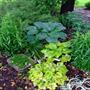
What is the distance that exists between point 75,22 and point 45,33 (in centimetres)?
188

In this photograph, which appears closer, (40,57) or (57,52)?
(57,52)

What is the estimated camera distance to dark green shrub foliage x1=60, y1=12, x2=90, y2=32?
7941 mm

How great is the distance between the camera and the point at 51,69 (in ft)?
18.3

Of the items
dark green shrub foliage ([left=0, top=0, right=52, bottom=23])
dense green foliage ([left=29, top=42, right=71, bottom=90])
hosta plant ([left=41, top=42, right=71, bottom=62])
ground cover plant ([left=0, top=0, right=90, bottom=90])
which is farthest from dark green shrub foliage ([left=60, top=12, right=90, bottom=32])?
dense green foliage ([left=29, top=42, right=71, bottom=90])

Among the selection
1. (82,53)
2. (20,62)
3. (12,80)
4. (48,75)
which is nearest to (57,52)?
(82,53)

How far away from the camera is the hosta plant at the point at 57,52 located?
591cm

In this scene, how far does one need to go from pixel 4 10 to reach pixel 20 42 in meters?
1.88

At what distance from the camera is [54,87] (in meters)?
5.36

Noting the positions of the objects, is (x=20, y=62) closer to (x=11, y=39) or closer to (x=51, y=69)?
(x=11, y=39)

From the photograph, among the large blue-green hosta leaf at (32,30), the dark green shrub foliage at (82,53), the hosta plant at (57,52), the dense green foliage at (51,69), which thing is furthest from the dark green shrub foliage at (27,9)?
the dark green shrub foliage at (82,53)

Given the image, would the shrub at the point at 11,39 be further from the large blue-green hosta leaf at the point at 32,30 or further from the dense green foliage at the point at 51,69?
the dense green foliage at the point at 51,69

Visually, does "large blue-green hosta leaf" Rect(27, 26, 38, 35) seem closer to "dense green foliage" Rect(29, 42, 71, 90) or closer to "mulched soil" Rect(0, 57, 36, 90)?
"dense green foliage" Rect(29, 42, 71, 90)

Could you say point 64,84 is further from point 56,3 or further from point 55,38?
point 56,3

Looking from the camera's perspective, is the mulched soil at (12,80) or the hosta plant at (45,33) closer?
the mulched soil at (12,80)
